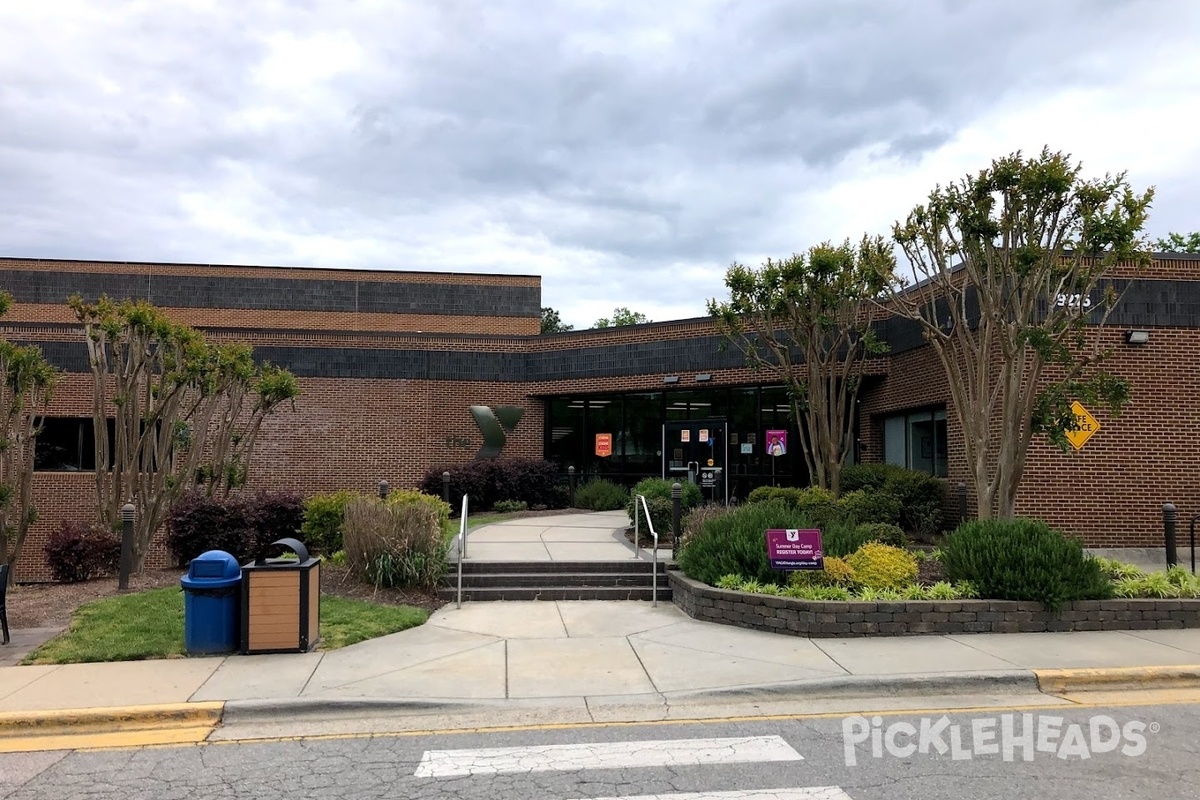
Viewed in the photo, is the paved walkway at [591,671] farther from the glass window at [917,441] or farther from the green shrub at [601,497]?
the green shrub at [601,497]

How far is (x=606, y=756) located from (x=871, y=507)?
33.7 feet

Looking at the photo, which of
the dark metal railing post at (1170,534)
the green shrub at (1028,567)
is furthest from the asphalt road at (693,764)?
the dark metal railing post at (1170,534)

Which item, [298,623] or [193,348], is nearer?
[298,623]

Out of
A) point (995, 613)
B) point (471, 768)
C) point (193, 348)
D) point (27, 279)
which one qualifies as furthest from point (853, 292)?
point (27, 279)

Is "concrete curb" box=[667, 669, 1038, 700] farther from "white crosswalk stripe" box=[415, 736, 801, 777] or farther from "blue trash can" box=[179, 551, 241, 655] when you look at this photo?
"blue trash can" box=[179, 551, 241, 655]

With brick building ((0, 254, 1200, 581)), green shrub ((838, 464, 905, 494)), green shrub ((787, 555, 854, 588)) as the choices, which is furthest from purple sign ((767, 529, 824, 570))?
brick building ((0, 254, 1200, 581))

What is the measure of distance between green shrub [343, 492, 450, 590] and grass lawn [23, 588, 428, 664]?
69cm

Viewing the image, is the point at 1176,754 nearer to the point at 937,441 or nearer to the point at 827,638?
the point at 827,638

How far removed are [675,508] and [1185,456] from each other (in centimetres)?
907

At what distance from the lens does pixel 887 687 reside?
7223 millimetres

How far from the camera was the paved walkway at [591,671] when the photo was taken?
686 cm

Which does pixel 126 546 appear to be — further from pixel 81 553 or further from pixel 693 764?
pixel 693 764

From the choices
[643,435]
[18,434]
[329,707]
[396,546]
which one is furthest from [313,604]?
[643,435]

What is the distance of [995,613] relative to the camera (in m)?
9.20
